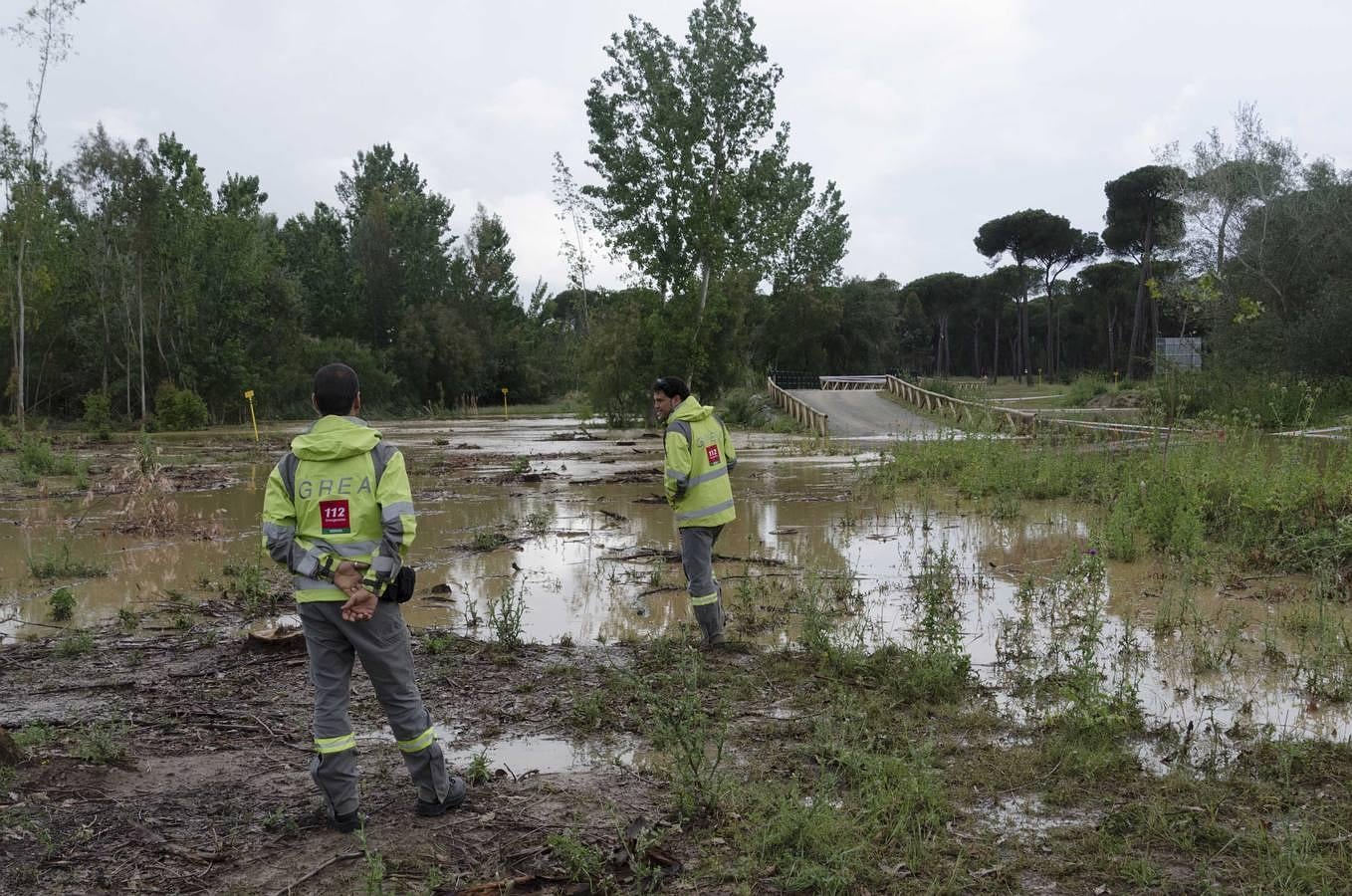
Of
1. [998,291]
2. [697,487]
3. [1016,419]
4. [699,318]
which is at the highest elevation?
[998,291]

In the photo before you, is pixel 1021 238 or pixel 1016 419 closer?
pixel 1016 419

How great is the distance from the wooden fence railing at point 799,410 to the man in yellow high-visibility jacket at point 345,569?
83.0 feet

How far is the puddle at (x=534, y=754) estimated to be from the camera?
201 inches

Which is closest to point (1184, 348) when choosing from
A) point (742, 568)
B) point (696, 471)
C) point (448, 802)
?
point (742, 568)

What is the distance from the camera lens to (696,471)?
7.52 m

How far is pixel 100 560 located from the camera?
11023mm

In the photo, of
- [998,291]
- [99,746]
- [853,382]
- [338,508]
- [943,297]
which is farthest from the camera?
[943,297]

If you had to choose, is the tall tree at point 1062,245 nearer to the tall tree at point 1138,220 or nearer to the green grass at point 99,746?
the tall tree at point 1138,220

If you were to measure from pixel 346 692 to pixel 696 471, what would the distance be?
3472mm

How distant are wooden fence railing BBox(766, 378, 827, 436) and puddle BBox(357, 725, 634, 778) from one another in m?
24.3

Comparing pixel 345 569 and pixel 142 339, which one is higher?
pixel 142 339

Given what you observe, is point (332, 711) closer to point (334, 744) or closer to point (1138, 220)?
point (334, 744)

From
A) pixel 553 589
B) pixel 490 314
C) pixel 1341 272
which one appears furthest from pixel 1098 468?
pixel 490 314

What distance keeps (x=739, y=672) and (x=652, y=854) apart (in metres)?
2.70
